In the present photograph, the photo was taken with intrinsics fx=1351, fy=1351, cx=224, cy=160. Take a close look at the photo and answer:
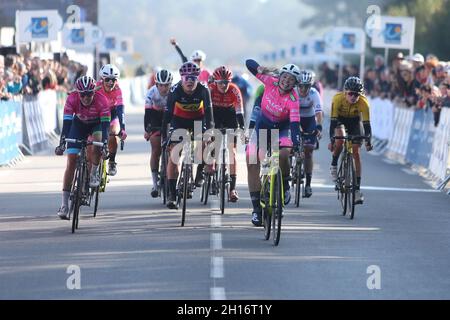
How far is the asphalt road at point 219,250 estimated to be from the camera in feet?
37.3

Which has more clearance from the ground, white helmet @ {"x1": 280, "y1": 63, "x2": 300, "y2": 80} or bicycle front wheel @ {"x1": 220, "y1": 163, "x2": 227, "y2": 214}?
white helmet @ {"x1": 280, "y1": 63, "x2": 300, "y2": 80}

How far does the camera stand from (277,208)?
1414cm

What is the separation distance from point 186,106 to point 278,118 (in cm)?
183

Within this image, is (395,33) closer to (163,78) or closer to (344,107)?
(344,107)

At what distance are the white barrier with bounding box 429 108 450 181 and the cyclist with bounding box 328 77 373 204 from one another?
4.55 m

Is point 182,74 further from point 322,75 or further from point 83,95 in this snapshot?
point 322,75

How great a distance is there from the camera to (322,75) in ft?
180

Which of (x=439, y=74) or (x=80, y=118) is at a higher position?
(x=439, y=74)

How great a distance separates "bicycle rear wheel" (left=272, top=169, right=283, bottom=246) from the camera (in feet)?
46.0

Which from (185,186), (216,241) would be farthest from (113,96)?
(216,241)

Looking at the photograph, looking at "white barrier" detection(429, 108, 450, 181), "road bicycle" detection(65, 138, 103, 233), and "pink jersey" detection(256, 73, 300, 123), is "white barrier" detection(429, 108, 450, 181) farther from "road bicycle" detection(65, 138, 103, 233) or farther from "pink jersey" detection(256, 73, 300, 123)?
"road bicycle" detection(65, 138, 103, 233)

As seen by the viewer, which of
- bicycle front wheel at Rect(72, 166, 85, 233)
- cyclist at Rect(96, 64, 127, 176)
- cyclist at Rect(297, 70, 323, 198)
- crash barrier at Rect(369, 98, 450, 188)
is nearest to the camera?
bicycle front wheel at Rect(72, 166, 85, 233)

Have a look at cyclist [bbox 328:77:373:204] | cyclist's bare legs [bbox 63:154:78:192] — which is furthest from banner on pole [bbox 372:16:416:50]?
cyclist's bare legs [bbox 63:154:78:192]
